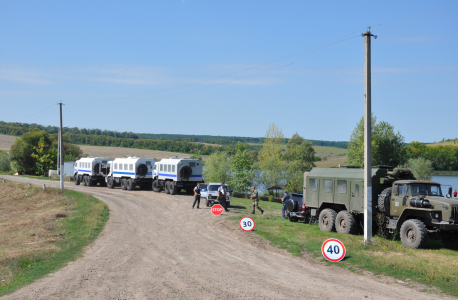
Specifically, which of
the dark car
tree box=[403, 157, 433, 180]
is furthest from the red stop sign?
tree box=[403, 157, 433, 180]

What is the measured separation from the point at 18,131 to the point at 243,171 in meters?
128

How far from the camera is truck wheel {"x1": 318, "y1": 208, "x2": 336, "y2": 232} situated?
67.4 feet

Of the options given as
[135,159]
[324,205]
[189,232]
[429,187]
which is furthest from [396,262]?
[135,159]

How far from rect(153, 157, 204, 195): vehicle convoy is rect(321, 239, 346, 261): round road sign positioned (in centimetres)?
2486

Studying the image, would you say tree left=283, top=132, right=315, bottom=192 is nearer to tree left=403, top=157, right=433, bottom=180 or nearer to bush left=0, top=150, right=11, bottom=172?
tree left=403, top=157, right=433, bottom=180

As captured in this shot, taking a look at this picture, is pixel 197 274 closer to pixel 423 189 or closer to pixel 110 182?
pixel 423 189

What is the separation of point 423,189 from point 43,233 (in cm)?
1897

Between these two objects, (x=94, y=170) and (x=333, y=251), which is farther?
(x=94, y=170)

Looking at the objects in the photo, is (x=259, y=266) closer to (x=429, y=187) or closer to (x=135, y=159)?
(x=429, y=187)

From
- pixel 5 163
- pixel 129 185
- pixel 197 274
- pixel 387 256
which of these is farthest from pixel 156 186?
pixel 5 163

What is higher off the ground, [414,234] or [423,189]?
[423,189]

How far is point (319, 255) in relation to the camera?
15312 millimetres

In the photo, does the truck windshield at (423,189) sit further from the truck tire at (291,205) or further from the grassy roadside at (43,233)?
the grassy roadside at (43,233)

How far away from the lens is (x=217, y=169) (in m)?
71.2
